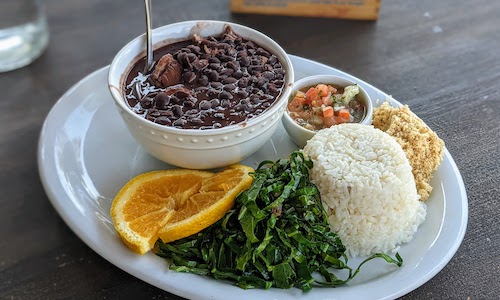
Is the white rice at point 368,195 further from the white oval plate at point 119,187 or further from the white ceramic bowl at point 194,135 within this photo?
the white ceramic bowl at point 194,135

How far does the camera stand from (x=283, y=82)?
7.66 feet

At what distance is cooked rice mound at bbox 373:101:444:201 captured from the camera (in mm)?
2230

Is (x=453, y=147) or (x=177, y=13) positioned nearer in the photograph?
(x=453, y=147)

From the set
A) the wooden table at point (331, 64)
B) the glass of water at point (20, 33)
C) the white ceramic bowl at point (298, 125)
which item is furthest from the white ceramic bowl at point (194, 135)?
the glass of water at point (20, 33)

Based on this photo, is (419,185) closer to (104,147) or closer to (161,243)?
(161,243)

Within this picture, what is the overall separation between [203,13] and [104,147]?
4.37 feet

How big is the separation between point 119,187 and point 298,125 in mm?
786

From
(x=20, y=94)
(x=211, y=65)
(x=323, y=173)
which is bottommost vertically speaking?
(x=20, y=94)

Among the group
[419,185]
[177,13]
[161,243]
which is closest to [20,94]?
[177,13]

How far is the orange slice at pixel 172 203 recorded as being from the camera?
1913 mm

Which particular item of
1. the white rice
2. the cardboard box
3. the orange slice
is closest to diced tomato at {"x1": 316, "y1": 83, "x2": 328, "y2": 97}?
the white rice

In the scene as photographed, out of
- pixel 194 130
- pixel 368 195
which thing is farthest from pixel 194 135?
pixel 368 195

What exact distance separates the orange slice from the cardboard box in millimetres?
1526

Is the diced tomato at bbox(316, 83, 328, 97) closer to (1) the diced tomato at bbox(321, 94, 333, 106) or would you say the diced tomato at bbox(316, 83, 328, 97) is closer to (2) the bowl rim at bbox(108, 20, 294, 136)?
(1) the diced tomato at bbox(321, 94, 333, 106)
